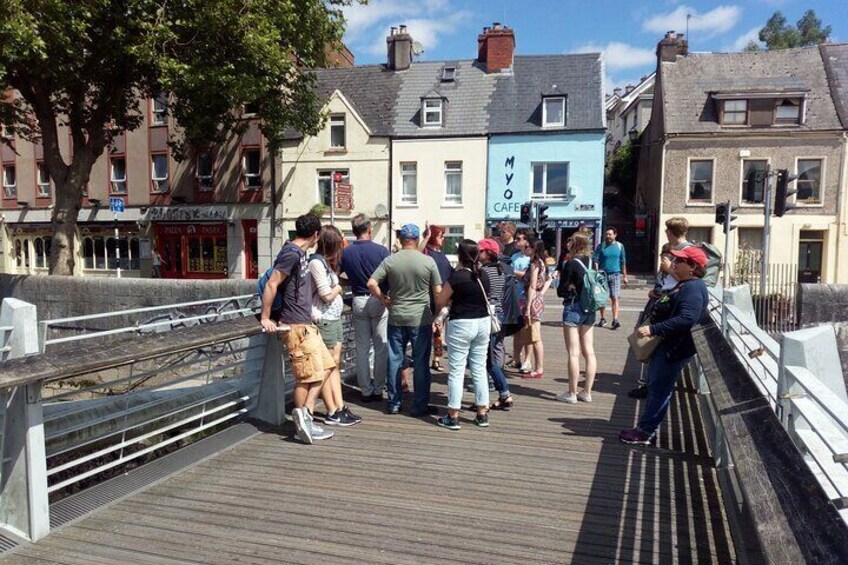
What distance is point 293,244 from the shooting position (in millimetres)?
4652

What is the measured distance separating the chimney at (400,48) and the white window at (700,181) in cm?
1403

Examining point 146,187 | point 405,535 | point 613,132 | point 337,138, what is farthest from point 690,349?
point 613,132

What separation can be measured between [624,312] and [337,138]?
17.5 metres

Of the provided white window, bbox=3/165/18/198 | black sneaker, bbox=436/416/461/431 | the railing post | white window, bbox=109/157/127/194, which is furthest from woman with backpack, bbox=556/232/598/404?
white window, bbox=3/165/18/198

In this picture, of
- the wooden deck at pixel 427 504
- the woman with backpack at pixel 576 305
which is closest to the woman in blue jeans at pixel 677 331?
the wooden deck at pixel 427 504

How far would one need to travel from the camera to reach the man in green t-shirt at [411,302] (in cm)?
539

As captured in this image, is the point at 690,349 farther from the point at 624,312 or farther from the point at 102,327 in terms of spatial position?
the point at 102,327

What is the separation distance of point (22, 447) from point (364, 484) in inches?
77.2

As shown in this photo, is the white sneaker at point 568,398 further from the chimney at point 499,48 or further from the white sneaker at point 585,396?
the chimney at point 499,48

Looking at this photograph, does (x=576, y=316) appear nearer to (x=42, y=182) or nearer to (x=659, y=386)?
(x=659, y=386)

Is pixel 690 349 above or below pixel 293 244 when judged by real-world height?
below

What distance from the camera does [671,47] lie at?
92.4 feet

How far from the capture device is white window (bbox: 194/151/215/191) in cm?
2870

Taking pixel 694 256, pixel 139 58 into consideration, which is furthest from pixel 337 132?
pixel 694 256
